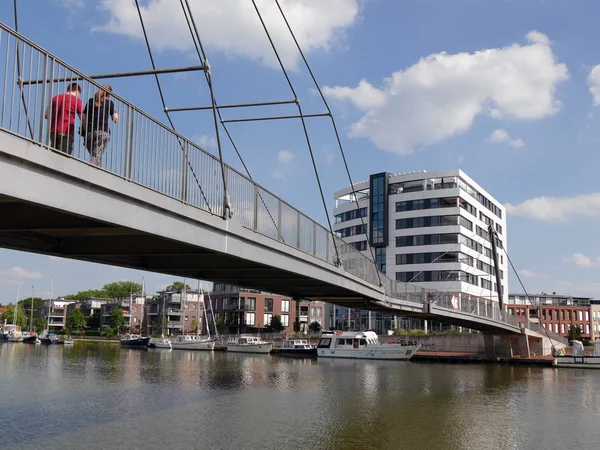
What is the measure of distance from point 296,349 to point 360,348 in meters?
9.34

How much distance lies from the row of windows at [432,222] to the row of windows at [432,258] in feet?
12.8

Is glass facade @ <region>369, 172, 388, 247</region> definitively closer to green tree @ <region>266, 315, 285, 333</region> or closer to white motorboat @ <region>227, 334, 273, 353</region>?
green tree @ <region>266, 315, 285, 333</region>

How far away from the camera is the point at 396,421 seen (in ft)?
84.9

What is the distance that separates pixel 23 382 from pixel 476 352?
44864 mm

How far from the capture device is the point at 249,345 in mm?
75688

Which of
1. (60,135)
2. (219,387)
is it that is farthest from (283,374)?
(60,135)

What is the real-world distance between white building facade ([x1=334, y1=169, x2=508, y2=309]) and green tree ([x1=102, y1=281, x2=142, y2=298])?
364 ft

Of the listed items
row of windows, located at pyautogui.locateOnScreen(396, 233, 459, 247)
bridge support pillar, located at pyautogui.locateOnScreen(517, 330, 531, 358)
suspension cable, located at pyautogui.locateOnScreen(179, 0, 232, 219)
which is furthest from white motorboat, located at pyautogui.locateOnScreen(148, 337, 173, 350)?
suspension cable, located at pyautogui.locateOnScreen(179, 0, 232, 219)

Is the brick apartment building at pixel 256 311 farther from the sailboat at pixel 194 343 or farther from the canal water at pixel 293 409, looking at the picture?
the canal water at pixel 293 409

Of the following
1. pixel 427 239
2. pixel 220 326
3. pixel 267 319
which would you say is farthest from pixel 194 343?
pixel 427 239

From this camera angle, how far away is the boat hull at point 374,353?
61.4 meters

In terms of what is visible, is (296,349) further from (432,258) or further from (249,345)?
(432,258)

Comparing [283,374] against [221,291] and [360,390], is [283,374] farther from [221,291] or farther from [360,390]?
[221,291]

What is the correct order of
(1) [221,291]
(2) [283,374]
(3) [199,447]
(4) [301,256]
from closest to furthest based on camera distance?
(4) [301,256]
(3) [199,447]
(2) [283,374]
(1) [221,291]
